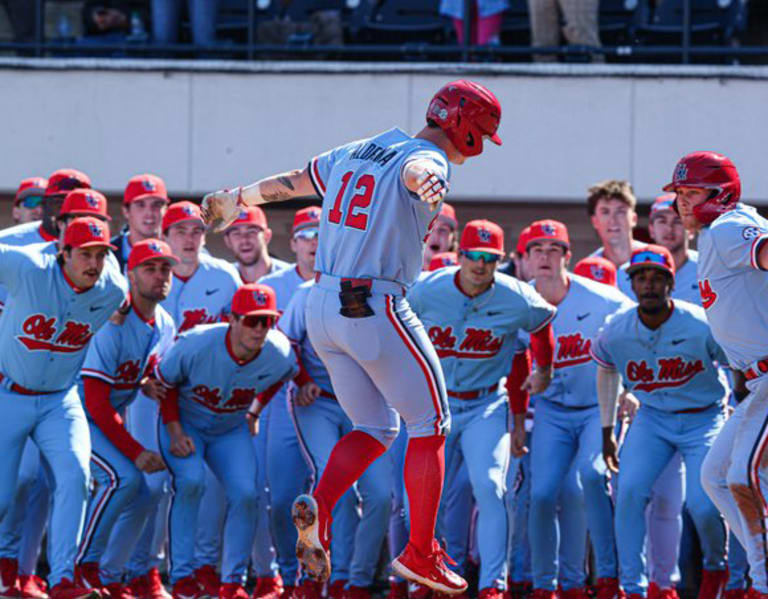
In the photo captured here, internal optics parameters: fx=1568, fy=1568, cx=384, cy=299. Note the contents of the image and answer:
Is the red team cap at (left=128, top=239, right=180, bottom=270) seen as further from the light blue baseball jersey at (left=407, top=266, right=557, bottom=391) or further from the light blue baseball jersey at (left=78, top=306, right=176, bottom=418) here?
the light blue baseball jersey at (left=407, top=266, right=557, bottom=391)

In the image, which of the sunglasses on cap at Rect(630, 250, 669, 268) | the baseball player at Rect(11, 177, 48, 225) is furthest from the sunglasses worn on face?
the sunglasses on cap at Rect(630, 250, 669, 268)

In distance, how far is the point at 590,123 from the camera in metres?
12.1

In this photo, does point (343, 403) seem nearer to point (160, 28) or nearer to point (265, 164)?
point (265, 164)

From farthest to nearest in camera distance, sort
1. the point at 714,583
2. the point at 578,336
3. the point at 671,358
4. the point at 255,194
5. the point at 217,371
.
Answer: the point at 578,336 → the point at 217,371 → the point at 671,358 → the point at 714,583 → the point at 255,194

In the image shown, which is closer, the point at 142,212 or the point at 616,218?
the point at 142,212

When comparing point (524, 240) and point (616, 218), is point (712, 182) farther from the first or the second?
point (616, 218)

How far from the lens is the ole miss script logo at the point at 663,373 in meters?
8.64

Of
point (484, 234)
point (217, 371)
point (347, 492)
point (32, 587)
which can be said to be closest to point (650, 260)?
point (484, 234)

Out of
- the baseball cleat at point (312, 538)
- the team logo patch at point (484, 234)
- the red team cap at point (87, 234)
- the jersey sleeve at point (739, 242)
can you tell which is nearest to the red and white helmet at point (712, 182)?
the jersey sleeve at point (739, 242)

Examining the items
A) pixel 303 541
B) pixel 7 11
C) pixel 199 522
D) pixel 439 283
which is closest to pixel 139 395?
pixel 199 522

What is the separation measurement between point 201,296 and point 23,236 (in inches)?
45.3

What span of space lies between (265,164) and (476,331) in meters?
3.92

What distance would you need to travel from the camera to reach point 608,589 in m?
8.70

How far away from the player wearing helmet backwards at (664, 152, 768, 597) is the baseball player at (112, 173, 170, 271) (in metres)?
3.84
